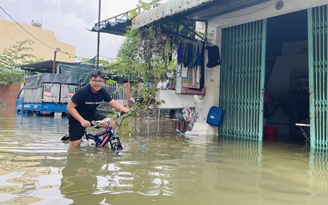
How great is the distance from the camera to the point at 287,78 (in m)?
9.94

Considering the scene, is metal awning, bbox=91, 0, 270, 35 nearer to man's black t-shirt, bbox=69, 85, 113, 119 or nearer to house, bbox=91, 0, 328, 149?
house, bbox=91, 0, 328, 149

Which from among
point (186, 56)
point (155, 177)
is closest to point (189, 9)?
point (186, 56)

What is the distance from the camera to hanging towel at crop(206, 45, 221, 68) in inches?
299

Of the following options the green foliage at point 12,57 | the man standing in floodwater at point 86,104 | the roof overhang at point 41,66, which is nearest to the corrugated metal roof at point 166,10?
the man standing in floodwater at point 86,104

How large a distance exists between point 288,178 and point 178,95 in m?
4.79

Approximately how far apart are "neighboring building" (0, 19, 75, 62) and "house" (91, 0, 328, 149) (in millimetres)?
31497

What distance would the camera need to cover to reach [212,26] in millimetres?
7898

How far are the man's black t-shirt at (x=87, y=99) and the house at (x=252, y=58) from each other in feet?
8.30

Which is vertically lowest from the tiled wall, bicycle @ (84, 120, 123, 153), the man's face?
bicycle @ (84, 120, 123, 153)

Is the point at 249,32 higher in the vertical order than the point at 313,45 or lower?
higher

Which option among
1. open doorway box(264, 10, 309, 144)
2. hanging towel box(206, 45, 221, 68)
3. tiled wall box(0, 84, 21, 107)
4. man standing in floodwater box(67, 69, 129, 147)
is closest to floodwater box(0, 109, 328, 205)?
man standing in floodwater box(67, 69, 129, 147)

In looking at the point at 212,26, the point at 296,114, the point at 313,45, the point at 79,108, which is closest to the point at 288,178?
the point at 79,108

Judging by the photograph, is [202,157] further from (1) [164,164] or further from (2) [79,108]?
(2) [79,108]

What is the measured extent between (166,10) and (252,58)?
2471 mm
